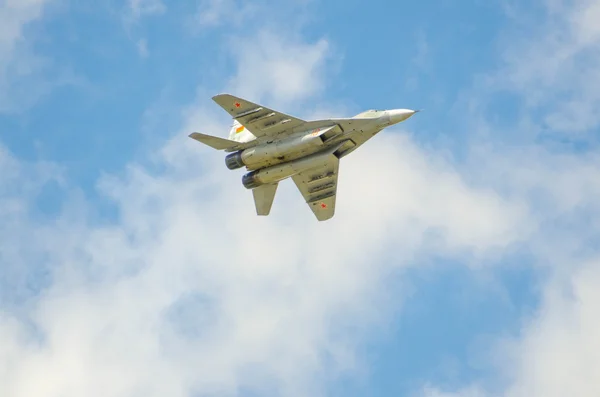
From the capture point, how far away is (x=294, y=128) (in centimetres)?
7106

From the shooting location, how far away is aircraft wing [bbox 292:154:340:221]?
74250mm

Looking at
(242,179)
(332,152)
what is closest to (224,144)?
(242,179)

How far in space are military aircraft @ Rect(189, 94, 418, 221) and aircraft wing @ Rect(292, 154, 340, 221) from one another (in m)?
0.15

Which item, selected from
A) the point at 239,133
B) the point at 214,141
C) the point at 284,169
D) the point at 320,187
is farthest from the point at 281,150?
the point at 320,187

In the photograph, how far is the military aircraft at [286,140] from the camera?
70438 mm

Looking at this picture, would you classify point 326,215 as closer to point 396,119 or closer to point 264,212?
point 264,212

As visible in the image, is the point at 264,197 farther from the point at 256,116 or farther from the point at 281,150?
the point at 256,116

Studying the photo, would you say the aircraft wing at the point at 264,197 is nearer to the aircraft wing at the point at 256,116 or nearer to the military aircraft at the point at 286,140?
the military aircraft at the point at 286,140

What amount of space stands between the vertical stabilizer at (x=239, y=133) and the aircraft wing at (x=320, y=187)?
458cm

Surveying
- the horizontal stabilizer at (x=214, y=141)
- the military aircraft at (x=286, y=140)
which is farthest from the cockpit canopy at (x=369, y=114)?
the horizontal stabilizer at (x=214, y=141)

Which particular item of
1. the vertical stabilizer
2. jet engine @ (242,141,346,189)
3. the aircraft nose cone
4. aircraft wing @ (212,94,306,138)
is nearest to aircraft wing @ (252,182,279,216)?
jet engine @ (242,141,346,189)

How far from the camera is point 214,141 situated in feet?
238

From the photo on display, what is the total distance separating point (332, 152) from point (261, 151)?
4.82 metres

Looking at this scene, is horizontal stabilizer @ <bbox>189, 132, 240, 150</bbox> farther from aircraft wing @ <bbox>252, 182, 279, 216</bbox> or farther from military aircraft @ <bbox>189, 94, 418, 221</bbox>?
aircraft wing @ <bbox>252, 182, 279, 216</bbox>
